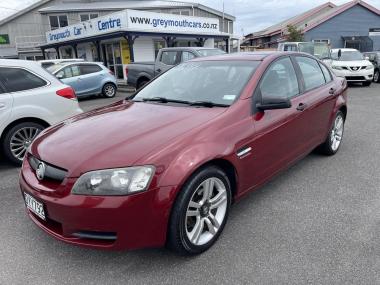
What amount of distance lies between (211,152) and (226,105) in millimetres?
662

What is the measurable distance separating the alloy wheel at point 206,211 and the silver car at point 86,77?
10.5m

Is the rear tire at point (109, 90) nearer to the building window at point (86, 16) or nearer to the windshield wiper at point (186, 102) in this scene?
the windshield wiper at point (186, 102)

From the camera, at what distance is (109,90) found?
527 inches

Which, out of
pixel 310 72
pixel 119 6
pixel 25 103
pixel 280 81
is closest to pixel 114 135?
pixel 280 81

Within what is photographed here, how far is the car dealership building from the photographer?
60.2 feet

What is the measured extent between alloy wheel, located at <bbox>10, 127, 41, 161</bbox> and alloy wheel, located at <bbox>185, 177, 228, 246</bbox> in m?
3.54

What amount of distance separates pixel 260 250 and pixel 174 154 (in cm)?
112

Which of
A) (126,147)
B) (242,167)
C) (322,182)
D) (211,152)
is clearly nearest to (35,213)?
(126,147)

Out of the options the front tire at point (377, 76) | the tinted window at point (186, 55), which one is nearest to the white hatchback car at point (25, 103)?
the tinted window at point (186, 55)

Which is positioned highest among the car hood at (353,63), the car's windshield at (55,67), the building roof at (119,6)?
the building roof at (119,6)

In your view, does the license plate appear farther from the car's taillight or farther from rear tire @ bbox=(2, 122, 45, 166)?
the car's taillight

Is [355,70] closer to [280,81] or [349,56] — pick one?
[349,56]

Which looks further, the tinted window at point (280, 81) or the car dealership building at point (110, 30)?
the car dealership building at point (110, 30)

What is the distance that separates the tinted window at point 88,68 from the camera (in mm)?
12545
